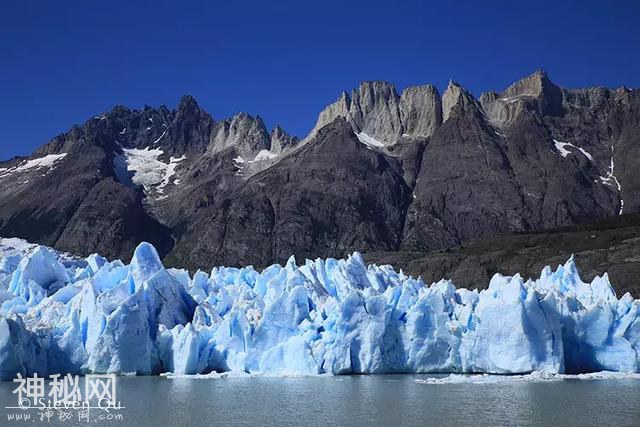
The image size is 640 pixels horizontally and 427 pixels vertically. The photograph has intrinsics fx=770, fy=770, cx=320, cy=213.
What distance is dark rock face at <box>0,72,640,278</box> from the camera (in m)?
113

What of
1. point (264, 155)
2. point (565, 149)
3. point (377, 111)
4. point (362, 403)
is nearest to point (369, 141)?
point (377, 111)

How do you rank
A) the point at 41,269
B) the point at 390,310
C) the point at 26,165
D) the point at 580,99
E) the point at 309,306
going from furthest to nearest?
the point at 26,165, the point at 580,99, the point at 41,269, the point at 309,306, the point at 390,310

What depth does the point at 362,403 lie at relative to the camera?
77.0 feet

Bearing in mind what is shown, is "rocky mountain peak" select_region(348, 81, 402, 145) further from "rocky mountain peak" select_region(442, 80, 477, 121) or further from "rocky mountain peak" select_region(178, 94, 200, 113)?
"rocky mountain peak" select_region(178, 94, 200, 113)

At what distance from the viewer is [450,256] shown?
8019 centimetres

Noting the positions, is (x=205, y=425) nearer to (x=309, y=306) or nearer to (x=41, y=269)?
(x=309, y=306)

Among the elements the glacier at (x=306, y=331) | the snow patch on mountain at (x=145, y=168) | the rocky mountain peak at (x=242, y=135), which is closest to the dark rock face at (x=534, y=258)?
the glacier at (x=306, y=331)

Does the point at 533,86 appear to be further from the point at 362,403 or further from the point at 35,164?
the point at 362,403

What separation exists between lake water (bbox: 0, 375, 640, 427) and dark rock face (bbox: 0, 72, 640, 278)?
78539 mm

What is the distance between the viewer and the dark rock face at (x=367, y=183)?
113125mm

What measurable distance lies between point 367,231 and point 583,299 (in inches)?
3024

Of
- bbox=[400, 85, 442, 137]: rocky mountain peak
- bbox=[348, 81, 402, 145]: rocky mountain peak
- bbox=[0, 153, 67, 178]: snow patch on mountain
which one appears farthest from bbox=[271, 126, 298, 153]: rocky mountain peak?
bbox=[0, 153, 67, 178]: snow patch on mountain

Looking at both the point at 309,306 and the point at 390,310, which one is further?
the point at 309,306

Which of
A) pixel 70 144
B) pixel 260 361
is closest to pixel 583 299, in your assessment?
pixel 260 361
